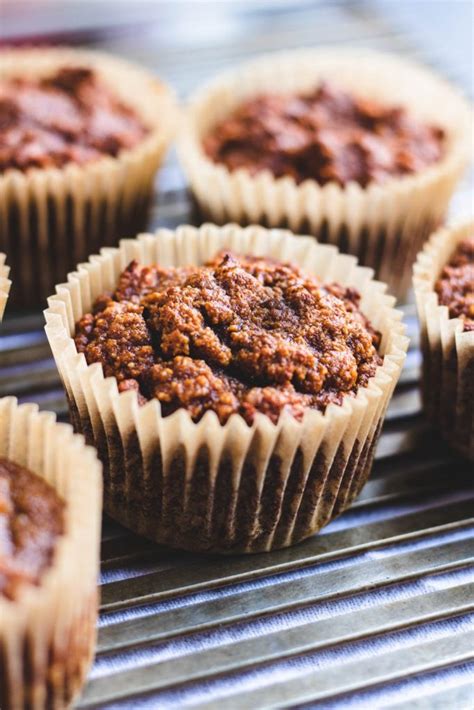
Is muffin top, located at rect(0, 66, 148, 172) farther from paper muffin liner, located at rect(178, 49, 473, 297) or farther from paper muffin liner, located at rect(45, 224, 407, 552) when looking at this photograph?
paper muffin liner, located at rect(45, 224, 407, 552)

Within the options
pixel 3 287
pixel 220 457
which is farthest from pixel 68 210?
pixel 220 457

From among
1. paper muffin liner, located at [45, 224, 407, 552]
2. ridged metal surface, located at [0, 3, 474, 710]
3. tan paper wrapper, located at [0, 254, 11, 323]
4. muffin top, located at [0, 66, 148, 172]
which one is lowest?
ridged metal surface, located at [0, 3, 474, 710]

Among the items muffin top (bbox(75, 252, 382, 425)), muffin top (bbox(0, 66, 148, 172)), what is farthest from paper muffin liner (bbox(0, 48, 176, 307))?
muffin top (bbox(75, 252, 382, 425))

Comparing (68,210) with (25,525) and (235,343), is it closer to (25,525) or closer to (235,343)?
(235,343)

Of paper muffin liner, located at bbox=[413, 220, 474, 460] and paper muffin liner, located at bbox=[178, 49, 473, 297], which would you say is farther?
paper muffin liner, located at bbox=[178, 49, 473, 297]

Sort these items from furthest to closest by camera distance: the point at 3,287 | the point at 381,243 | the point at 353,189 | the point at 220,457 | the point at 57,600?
the point at 381,243 → the point at 353,189 → the point at 3,287 → the point at 220,457 → the point at 57,600

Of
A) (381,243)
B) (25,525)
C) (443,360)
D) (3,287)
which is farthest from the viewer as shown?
Answer: (381,243)
